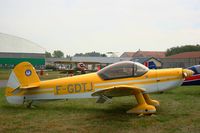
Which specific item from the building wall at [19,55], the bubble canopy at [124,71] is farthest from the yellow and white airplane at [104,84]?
the building wall at [19,55]

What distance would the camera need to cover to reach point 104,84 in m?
8.27

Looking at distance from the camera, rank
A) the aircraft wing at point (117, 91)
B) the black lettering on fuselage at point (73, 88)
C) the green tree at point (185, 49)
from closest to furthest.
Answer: the aircraft wing at point (117, 91)
the black lettering on fuselage at point (73, 88)
the green tree at point (185, 49)

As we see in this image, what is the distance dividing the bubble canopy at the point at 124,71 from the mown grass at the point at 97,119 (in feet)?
3.75

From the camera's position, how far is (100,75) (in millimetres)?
8406

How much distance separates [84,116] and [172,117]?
2507mm

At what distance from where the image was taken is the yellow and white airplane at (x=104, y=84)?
7815mm

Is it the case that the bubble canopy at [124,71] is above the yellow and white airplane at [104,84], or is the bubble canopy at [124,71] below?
above

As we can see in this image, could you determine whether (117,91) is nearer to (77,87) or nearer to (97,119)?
(97,119)

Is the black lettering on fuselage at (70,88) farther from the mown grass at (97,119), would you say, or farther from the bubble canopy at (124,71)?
the bubble canopy at (124,71)

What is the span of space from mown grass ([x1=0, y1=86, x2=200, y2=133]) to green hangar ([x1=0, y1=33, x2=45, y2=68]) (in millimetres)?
58874

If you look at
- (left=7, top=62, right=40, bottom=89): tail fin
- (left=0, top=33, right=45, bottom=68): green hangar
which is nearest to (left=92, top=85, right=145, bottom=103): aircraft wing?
(left=7, top=62, right=40, bottom=89): tail fin

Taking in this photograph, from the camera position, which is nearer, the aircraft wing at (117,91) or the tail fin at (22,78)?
the aircraft wing at (117,91)

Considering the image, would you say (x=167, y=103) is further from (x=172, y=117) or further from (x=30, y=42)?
(x=30, y=42)

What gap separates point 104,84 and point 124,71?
0.76 metres
